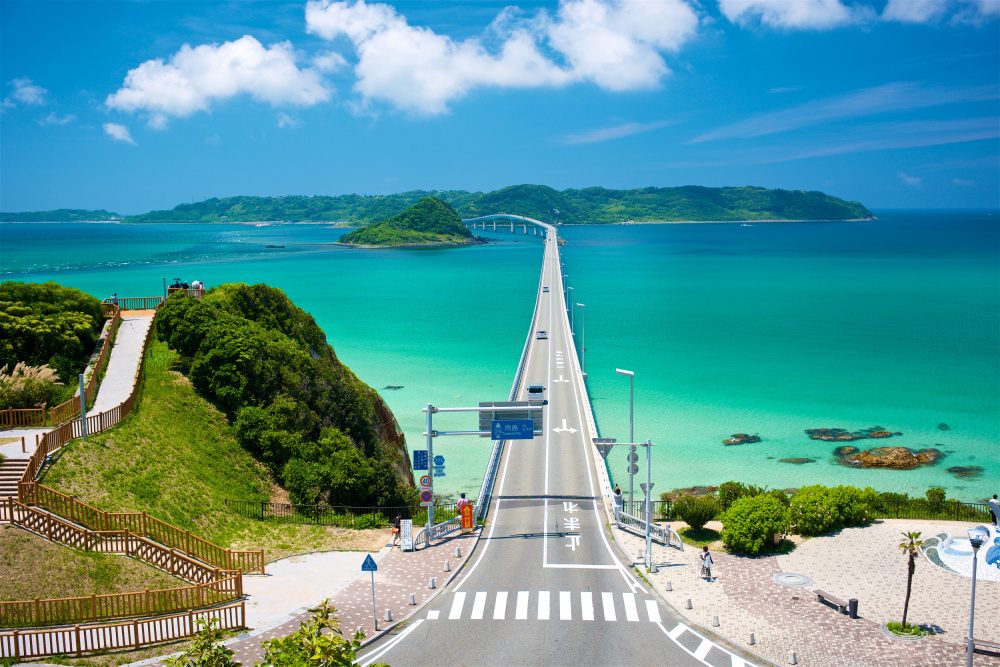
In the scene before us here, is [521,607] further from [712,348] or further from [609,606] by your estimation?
[712,348]

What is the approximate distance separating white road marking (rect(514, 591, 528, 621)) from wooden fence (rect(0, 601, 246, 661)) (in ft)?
24.1

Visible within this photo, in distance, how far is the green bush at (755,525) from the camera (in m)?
23.2

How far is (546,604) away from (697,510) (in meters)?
9.36

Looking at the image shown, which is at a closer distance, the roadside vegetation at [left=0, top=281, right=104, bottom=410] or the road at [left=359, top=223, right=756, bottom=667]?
the road at [left=359, top=223, right=756, bottom=667]

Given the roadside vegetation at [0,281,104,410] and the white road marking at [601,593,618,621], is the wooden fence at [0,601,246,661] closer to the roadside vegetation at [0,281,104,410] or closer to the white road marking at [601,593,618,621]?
the white road marking at [601,593,618,621]

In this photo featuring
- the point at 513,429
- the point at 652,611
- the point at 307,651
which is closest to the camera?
the point at 307,651

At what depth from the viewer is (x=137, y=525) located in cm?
1933

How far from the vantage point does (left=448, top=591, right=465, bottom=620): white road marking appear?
18.7 m

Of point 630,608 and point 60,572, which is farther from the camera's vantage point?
point 630,608

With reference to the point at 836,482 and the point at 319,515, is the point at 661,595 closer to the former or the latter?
the point at 319,515

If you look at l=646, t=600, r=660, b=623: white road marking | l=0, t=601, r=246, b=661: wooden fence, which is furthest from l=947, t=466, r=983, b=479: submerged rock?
l=0, t=601, r=246, b=661: wooden fence

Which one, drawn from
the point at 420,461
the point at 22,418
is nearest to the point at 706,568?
the point at 420,461

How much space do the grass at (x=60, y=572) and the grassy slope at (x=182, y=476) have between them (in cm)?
255

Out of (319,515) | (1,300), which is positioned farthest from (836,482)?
(1,300)
